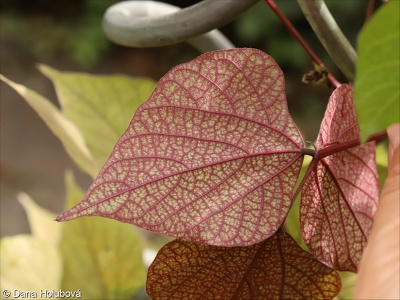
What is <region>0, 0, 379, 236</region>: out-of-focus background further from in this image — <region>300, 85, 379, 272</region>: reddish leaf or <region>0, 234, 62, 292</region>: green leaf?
<region>300, 85, 379, 272</region>: reddish leaf

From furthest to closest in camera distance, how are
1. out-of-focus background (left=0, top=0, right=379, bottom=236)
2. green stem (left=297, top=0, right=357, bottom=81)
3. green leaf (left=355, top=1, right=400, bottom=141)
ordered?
1. out-of-focus background (left=0, top=0, right=379, bottom=236)
2. green stem (left=297, top=0, right=357, bottom=81)
3. green leaf (left=355, top=1, right=400, bottom=141)

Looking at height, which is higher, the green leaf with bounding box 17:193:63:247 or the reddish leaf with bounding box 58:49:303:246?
the reddish leaf with bounding box 58:49:303:246

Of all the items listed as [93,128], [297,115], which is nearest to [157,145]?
[93,128]

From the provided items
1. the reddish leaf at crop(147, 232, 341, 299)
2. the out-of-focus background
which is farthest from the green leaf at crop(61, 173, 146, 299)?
the out-of-focus background

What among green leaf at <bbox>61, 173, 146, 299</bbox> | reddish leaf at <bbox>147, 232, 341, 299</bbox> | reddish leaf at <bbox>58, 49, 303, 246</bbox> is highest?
reddish leaf at <bbox>58, 49, 303, 246</bbox>

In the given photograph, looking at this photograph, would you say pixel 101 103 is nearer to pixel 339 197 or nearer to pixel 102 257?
pixel 102 257
